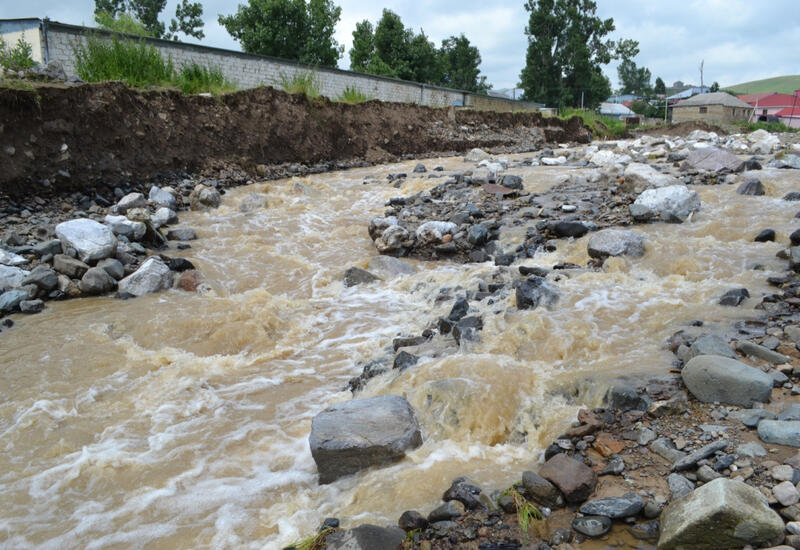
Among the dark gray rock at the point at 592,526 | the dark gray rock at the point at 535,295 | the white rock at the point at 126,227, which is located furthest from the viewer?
the white rock at the point at 126,227

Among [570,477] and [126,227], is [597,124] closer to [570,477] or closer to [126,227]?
[126,227]

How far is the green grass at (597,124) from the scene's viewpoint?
86.7 ft

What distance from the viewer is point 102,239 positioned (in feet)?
21.3

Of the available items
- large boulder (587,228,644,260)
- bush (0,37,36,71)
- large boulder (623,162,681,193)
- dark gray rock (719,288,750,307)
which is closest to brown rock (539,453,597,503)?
dark gray rock (719,288,750,307)

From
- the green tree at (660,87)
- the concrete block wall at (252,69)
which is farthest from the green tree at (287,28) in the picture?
the green tree at (660,87)

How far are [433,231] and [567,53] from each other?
40739 mm

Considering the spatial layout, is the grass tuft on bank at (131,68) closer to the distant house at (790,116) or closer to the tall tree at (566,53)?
the tall tree at (566,53)

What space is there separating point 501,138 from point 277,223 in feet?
46.3

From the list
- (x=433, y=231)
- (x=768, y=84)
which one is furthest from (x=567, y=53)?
(x=768, y=84)

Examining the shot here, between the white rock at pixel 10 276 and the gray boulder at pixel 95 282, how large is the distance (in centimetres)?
64

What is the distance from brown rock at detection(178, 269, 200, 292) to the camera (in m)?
6.21

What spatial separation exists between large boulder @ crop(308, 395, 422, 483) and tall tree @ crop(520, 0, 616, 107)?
4279 centimetres

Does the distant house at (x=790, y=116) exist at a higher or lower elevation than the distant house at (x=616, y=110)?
lower

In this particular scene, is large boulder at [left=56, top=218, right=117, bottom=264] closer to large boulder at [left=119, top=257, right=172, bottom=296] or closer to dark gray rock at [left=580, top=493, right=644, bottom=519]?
large boulder at [left=119, top=257, right=172, bottom=296]
